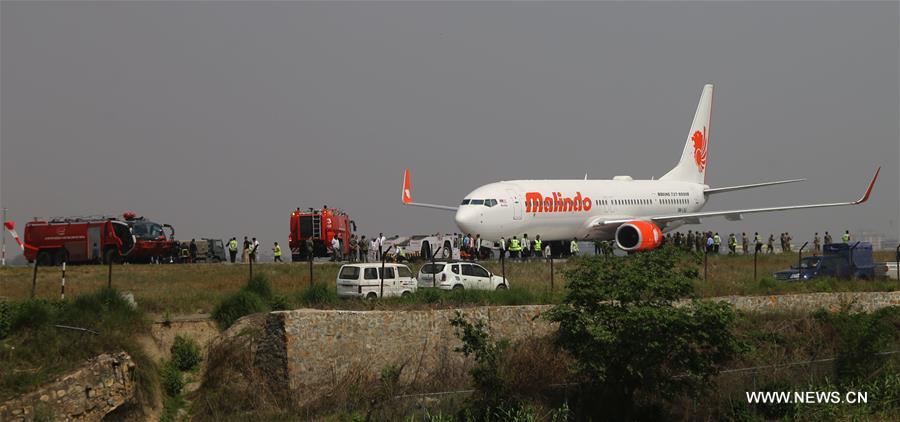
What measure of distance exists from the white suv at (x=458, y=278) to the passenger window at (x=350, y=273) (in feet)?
7.98

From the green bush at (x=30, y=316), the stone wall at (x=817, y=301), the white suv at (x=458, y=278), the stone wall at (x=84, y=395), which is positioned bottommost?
the stone wall at (x=84, y=395)

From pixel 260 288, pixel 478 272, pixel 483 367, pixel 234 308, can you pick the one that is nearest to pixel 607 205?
pixel 478 272

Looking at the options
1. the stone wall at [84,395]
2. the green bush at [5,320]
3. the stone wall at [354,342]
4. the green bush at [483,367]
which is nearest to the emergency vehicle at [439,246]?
the stone wall at [354,342]

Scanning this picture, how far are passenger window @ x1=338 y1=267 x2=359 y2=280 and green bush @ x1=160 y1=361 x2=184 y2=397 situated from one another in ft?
21.0

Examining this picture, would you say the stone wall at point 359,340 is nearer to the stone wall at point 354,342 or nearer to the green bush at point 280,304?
the stone wall at point 354,342

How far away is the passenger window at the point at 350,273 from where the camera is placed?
99.7ft

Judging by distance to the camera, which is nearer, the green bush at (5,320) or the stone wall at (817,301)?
the green bush at (5,320)

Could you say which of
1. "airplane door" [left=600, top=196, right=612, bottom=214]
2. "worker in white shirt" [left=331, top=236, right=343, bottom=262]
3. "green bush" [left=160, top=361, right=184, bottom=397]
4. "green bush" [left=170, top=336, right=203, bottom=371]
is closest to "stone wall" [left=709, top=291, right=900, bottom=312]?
"green bush" [left=170, top=336, right=203, bottom=371]

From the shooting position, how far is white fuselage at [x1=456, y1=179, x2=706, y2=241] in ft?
155

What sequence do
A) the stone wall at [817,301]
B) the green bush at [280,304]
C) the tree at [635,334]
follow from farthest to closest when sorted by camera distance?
the stone wall at [817,301] → the green bush at [280,304] → the tree at [635,334]

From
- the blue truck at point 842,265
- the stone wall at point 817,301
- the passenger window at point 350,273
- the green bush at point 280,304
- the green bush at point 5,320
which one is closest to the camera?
the green bush at point 5,320

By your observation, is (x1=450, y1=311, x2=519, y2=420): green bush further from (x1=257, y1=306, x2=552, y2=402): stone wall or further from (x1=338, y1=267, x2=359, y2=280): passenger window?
(x1=338, y1=267, x2=359, y2=280): passenger window

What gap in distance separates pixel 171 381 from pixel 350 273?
6887 mm

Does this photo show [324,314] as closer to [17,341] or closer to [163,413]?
[163,413]
